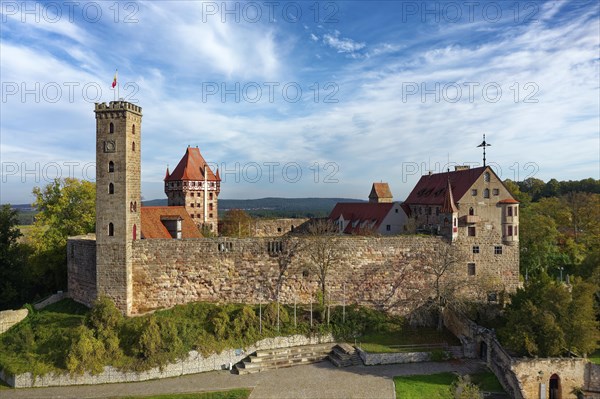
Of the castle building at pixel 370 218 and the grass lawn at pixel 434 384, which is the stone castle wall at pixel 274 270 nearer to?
the castle building at pixel 370 218

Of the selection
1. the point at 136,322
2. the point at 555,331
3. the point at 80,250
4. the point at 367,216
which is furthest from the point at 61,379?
the point at 367,216

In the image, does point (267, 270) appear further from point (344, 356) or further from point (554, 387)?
point (554, 387)

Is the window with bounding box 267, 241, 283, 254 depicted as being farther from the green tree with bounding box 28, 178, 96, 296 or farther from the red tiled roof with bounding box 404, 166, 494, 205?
the green tree with bounding box 28, 178, 96, 296

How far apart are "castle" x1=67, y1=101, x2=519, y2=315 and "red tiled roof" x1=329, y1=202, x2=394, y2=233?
7.17m

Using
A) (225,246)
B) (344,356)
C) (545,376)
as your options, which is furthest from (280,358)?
(545,376)

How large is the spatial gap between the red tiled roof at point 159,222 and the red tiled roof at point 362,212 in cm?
1692

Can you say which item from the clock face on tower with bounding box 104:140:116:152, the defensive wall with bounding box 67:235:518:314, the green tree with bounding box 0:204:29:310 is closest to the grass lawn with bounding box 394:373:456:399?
the defensive wall with bounding box 67:235:518:314

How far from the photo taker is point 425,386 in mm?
21797

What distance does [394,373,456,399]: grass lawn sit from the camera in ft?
68.6

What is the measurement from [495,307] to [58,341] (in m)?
28.3

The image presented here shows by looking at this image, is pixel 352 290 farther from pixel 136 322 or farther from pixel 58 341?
pixel 58 341

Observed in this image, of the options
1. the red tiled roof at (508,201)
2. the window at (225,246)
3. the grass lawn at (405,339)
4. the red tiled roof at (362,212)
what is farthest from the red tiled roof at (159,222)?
the red tiled roof at (508,201)

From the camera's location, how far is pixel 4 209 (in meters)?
34.8

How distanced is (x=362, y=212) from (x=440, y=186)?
9.94 metres
